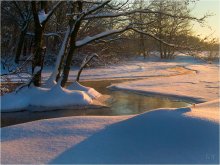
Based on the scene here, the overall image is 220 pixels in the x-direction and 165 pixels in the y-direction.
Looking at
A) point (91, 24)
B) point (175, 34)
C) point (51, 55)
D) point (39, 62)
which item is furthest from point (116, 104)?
point (51, 55)

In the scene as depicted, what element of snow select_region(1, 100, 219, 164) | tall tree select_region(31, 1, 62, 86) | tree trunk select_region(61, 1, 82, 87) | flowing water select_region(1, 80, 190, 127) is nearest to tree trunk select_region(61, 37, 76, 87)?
tree trunk select_region(61, 1, 82, 87)

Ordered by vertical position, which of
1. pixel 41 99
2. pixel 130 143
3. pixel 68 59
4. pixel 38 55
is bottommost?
pixel 41 99

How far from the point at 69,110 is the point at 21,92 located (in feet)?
8.27

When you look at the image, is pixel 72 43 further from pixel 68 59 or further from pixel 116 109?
pixel 116 109

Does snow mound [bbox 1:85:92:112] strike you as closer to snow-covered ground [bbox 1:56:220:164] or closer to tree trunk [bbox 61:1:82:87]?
tree trunk [bbox 61:1:82:87]

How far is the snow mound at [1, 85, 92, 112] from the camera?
50.1 feet

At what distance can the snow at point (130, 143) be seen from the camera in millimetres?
6339

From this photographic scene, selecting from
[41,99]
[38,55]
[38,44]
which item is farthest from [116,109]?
[38,44]

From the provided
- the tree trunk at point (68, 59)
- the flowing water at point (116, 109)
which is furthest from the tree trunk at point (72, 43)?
the flowing water at point (116, 109)

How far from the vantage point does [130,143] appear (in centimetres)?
684

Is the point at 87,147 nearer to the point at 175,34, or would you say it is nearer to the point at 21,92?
the point at 21,92

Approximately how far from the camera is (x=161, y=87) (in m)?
22.1

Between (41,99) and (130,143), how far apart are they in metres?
9.47

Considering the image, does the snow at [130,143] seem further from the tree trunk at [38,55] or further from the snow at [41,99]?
the tree trunk at [38,55]
